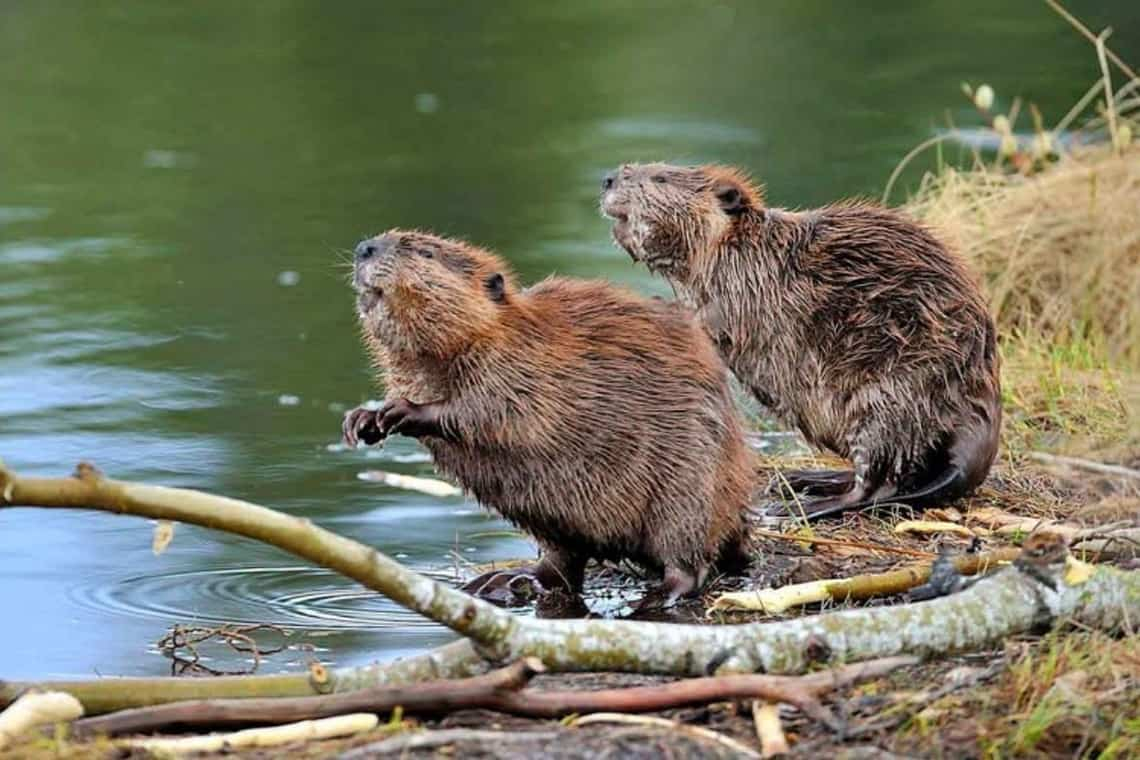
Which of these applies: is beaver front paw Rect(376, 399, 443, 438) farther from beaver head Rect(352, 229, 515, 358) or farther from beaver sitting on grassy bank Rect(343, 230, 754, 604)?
beaver head Rect(352, 229, 515, 358)

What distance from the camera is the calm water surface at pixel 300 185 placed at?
5066mm

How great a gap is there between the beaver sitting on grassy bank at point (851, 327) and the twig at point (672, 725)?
1.72 meters

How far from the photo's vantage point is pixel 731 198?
492 cm

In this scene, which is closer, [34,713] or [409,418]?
[34,713]


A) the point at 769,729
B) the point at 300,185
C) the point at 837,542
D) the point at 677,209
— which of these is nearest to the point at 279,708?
the point at 769,729

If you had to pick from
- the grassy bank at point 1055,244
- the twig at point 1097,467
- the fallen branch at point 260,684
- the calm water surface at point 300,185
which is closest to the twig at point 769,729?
the fallen branch at point 260,684

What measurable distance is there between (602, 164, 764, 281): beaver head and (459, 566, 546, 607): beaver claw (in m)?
0.87

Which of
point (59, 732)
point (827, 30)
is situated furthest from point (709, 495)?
point (827, 30)

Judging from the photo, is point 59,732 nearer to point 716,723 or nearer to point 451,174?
point 716,723

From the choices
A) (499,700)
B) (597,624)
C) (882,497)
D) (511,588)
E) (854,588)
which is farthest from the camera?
(882,497)

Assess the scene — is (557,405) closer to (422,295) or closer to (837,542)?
(422,295)

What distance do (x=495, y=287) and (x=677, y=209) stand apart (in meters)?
0.85

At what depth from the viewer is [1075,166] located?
296 inches

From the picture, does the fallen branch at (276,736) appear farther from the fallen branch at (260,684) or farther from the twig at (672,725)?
the twig at (672,725)
